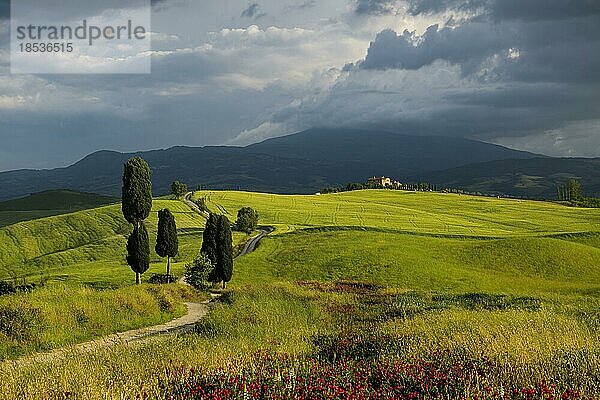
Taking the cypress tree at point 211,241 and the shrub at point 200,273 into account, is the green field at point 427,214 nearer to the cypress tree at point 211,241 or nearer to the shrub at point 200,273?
the cypress tree at point 211,241

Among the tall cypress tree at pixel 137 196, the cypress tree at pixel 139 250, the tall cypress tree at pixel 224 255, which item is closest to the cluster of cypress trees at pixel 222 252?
the tall cypress tree at pixel 224 255

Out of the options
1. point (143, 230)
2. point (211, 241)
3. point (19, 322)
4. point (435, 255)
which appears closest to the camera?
point (19, 322)

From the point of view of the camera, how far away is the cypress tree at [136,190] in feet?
162

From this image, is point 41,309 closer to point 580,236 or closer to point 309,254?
point 309,254

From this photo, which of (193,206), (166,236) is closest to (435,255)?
(166,236)

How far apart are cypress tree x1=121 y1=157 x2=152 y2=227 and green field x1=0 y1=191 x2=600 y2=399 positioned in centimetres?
846

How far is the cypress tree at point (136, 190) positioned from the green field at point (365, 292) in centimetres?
846

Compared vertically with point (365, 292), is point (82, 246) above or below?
below

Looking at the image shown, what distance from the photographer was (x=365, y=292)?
3625 cm

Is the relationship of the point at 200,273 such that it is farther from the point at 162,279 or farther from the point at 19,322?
the point at 19,322

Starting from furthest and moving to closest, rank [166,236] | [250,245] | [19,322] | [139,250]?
1. [250,245]
2. [166,236]
3. [139,250]
4. [19,322]

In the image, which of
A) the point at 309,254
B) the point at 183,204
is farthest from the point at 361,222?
the point at 183,204

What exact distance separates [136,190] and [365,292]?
24571mm

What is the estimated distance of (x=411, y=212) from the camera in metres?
122
